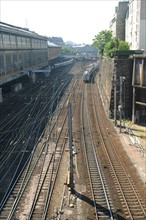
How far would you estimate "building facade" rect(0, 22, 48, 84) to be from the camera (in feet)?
160

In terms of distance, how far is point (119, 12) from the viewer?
90750 mm

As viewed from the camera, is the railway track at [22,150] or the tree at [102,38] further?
the tree at [102,38]

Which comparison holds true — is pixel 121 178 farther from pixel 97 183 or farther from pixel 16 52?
pixel 16 52

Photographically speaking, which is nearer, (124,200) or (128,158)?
(124,200)

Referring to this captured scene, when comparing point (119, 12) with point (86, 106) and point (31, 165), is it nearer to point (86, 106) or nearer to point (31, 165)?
point (86, 106)

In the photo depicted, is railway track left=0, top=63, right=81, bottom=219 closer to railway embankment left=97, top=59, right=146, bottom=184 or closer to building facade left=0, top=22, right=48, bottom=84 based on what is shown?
railway embankment left=97, top=59, right=146, bottom=184

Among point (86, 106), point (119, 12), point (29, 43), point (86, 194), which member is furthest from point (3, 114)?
point (119, 12)

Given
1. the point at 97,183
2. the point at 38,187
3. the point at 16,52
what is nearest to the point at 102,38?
the point at 16,52

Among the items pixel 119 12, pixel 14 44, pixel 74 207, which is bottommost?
pixel 74 207

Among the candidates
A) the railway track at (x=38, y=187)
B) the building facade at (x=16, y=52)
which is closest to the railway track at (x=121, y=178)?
the railway track at (x=38, y=187)

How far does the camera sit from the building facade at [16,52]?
160ft

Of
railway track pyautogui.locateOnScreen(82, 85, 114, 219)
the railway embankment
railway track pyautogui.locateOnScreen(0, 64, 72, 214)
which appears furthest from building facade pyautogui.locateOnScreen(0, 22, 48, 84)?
railway track pyautogui.locateOnScreen(82, 85, 114, 219)

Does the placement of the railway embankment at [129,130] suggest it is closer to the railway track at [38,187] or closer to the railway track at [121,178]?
the railway track at [121,178]

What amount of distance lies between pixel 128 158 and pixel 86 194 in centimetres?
723
